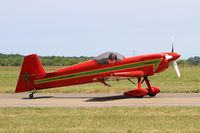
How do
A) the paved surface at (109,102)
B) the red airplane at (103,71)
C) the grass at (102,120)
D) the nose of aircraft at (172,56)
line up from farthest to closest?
the nose of aircraft at (172,56) < the red airplane at (103,71) < the paved surface at (109,102) < the grass at (102,120)

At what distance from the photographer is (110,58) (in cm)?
2173

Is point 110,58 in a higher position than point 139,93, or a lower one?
higher

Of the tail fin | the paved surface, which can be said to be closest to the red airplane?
the tail fin

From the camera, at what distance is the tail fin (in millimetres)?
22891

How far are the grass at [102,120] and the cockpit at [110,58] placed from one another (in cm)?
618

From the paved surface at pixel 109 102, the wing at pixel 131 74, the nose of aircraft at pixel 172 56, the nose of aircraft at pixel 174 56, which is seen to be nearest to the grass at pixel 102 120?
the paved surface at pixel 109 102

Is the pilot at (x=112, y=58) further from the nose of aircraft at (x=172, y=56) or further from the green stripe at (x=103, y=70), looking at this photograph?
the nose of aircraft at (x=172, y=56)

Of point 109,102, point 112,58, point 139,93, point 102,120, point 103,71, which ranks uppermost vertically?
point 112,58

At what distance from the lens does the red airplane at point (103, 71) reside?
21312 mm

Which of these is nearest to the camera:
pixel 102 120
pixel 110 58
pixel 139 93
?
pixel 102 120

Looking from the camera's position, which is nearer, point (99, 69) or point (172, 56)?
point (172, 56)

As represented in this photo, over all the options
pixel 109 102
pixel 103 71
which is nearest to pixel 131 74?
pixel 103 71

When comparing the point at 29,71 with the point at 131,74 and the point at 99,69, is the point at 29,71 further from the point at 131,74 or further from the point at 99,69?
the point at 131,74

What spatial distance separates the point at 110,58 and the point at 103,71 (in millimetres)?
751
